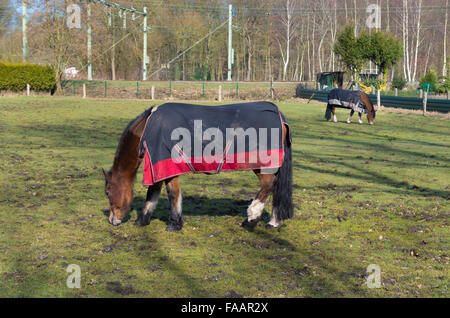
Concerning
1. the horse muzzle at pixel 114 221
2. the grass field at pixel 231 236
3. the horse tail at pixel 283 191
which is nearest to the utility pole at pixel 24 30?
the grass field at pixel 231 236

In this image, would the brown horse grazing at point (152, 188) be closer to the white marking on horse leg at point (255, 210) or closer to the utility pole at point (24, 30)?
the white marking on horse leg at point (255, 210)

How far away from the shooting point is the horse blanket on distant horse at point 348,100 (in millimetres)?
21969

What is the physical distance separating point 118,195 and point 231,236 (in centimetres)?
157

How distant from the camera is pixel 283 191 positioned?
21.9 feet

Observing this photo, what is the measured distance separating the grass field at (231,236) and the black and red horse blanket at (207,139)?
92 centimetres

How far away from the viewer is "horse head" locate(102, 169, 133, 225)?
634 centimetres

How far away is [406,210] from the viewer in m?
7.65

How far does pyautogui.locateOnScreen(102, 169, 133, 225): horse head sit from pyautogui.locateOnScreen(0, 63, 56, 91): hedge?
36.1 meters

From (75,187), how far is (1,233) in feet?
9.51

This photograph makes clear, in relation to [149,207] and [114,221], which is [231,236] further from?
[114,221]
